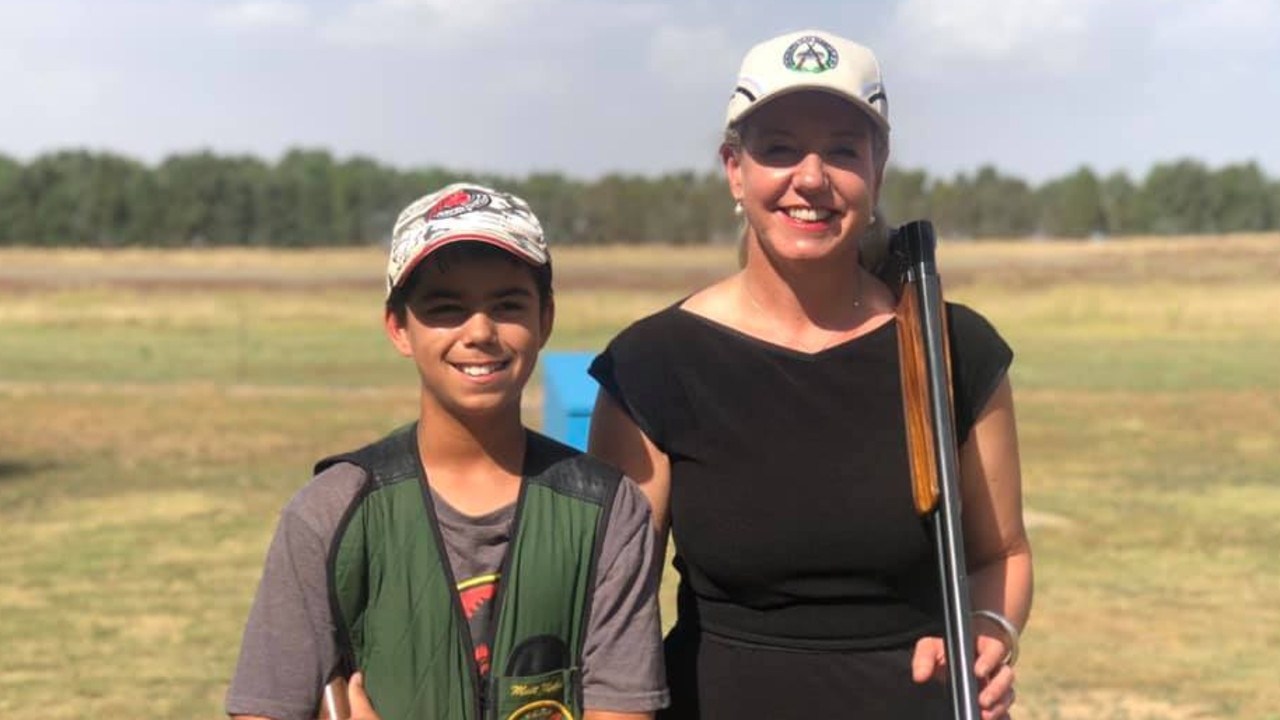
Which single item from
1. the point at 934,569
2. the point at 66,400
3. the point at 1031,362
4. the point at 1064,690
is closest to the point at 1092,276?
the point at 1031,362

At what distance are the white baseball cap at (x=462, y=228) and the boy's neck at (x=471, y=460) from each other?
0.21m

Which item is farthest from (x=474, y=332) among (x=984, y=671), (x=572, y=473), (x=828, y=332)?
(x=984, y=671)

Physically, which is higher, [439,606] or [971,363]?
[971,363]

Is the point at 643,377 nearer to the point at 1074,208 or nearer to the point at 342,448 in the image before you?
the point at 342,448

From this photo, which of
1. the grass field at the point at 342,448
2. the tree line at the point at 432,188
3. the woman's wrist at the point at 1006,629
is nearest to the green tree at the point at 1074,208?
the tree line at the point at 432,188

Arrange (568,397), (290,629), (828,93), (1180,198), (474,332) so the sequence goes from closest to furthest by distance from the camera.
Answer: (290,629)
(474,332)
(828,93)
(568,397)
(1180,198)

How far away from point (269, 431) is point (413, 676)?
637 inches

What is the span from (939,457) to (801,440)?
0.71 feet

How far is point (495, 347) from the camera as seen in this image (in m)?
2.47

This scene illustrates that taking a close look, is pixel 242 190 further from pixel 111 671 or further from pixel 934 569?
pixel 934 569

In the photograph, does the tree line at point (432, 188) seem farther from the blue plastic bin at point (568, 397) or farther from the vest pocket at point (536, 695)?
the vest pocket at point (536, 695)

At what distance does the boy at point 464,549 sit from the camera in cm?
236

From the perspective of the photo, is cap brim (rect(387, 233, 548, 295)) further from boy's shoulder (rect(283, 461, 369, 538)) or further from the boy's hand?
the boy's hand

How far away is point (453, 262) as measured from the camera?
246cm
